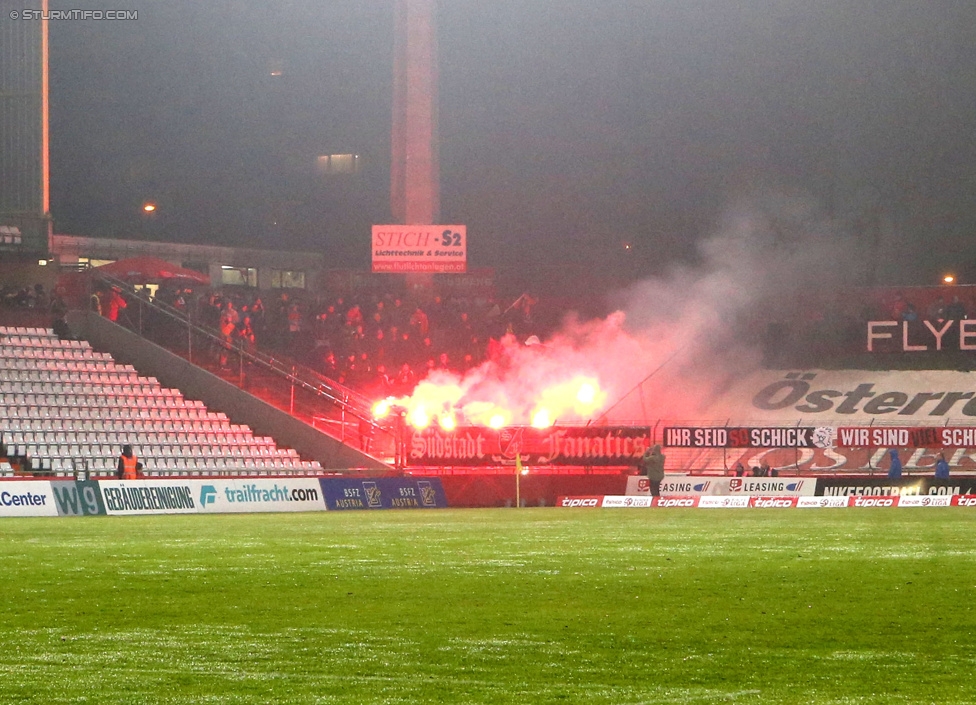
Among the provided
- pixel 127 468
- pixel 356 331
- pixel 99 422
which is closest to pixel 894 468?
pixel 356 331

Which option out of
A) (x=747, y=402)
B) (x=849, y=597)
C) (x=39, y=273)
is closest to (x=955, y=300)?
(x=747, y=402)

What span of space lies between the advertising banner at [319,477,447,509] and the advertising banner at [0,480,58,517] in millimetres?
6365

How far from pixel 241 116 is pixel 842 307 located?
29.5 meters

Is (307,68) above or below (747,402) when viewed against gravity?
above

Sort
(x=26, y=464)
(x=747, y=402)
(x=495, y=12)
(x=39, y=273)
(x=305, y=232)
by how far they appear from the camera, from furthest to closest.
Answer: (x=305, y=232) < (x=495, y=12) < (x=747, y=402) < (x=39, y=273) < (x=26, y=464)

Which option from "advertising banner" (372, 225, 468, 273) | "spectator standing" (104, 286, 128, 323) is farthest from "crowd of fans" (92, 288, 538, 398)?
"advertising banner" (372, 225, 468, 273)

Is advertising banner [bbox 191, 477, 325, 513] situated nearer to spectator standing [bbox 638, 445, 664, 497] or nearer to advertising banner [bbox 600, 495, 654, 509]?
advertising banner [bbox 600, 495, 654, 509]

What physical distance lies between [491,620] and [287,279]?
176 feet

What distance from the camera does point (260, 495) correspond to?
101ft

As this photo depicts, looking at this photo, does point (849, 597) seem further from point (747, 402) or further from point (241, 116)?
point (241, 116)

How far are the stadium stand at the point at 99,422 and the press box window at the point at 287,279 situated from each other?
2317 cm

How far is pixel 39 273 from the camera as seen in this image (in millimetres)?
42375

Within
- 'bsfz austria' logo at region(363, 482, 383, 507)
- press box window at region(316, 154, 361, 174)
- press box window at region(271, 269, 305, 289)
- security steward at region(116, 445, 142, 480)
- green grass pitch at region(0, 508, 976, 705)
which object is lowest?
'bsfz austria' logo at region(363, 482, 383, 507)

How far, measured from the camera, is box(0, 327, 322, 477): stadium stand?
109ft
